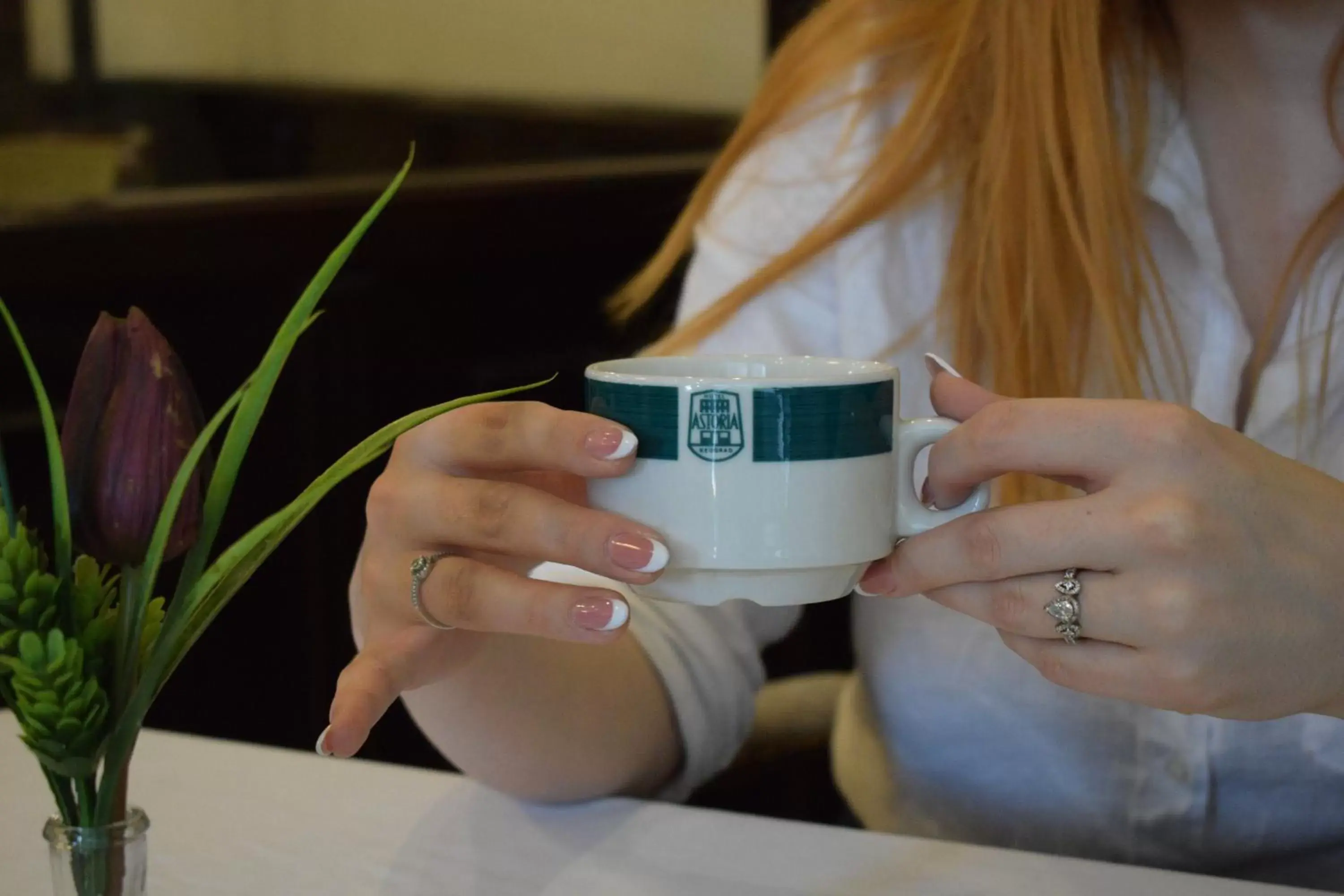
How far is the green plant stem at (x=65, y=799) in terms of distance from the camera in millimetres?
497

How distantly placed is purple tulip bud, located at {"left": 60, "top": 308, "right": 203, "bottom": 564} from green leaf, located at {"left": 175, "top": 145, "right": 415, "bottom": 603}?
0.07ft

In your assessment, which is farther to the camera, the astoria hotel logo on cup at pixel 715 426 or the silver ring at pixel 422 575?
the silver ring at pixel 422 575

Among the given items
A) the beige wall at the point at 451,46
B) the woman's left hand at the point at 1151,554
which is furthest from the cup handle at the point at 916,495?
the beige wall at the point at 451,46

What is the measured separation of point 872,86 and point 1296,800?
0.58 m

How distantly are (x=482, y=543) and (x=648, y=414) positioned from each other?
123 millimetres

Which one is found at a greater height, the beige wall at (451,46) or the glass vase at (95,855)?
the beige wall at (451,46)

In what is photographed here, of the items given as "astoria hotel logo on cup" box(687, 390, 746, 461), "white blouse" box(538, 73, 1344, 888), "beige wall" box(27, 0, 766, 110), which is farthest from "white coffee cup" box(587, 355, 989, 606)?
"beige wall" box(27, 0, 766, 110)

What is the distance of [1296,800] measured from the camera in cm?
94

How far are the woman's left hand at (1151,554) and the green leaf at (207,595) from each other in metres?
0.20

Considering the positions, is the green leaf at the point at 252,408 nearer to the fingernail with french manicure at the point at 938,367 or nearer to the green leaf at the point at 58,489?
the green leaf at the point at 58,489

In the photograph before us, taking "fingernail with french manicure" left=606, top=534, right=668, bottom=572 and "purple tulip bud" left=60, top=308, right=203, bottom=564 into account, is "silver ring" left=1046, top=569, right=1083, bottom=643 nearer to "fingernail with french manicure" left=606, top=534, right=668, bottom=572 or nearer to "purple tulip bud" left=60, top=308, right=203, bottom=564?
"fingernail with french manicure" left=606, top=534, right=668, bottom=572

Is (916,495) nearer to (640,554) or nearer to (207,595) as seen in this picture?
(640,554)

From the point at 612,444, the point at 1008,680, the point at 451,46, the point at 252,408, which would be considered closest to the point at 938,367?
the point at 612,444

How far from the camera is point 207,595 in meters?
0.50
